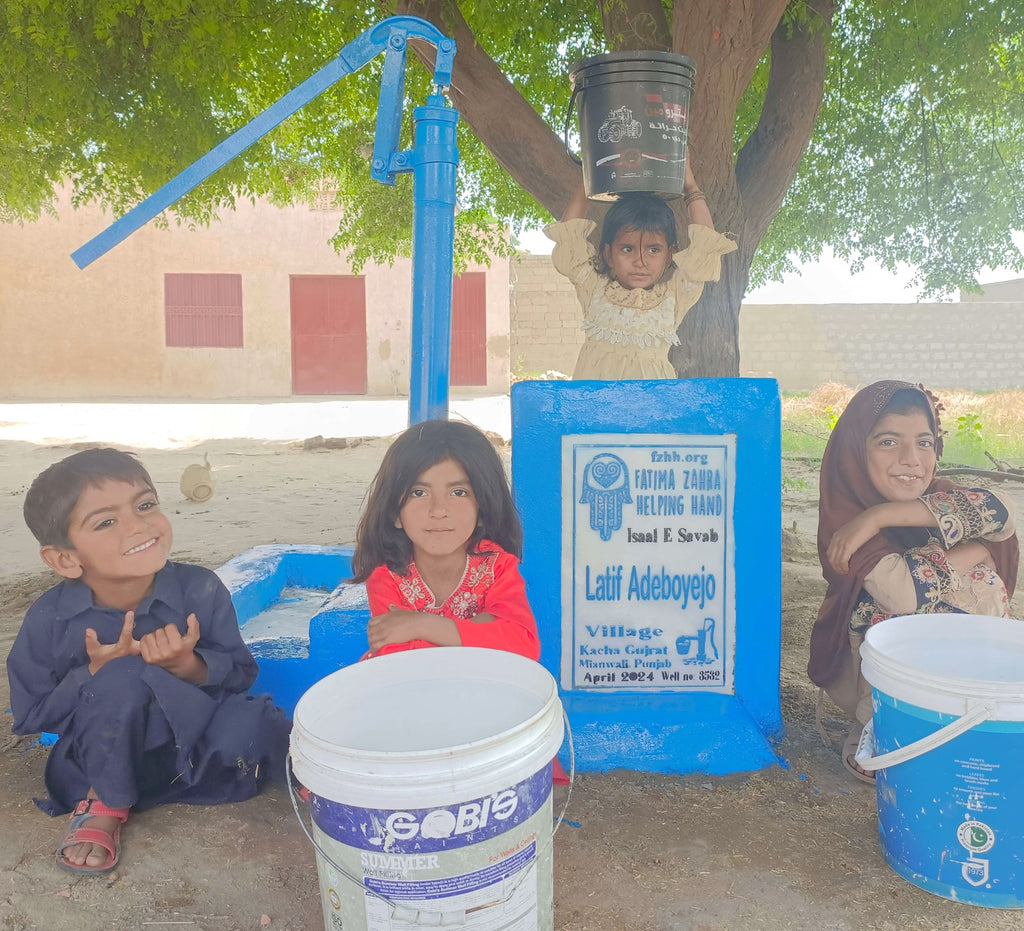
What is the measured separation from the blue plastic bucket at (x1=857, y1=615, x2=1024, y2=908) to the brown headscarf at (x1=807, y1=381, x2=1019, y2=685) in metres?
0.50

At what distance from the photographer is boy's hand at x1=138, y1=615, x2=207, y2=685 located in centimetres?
202

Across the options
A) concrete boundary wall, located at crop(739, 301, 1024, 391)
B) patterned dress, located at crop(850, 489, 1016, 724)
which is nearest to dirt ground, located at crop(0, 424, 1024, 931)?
patterned dress, located at crop(850, 489, 1016, 724)

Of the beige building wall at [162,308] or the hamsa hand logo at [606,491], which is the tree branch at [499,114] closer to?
the hamsa hand logo at [606,491]

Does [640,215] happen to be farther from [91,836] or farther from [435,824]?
[91,836]

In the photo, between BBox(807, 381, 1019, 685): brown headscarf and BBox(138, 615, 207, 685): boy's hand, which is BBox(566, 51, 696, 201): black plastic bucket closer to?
BBox(807, 381, 1019, 685): brown headscarf

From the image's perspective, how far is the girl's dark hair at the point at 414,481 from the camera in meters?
2.07

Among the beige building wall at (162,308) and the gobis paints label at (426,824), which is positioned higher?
the beige building wall at (162,308)

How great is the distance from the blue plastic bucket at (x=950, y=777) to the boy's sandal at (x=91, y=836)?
158cm

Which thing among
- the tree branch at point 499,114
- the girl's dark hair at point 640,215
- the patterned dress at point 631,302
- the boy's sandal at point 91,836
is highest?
the tree branch at point 499,114

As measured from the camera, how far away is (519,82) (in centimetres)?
552

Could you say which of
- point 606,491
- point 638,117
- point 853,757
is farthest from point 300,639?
point 638,117

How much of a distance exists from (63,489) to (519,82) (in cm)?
440

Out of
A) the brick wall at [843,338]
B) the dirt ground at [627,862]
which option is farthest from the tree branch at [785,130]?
the brick wall at [843,338]

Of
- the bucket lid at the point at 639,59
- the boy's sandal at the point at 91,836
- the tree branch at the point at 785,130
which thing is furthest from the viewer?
the tree branch at the point at 785,130
